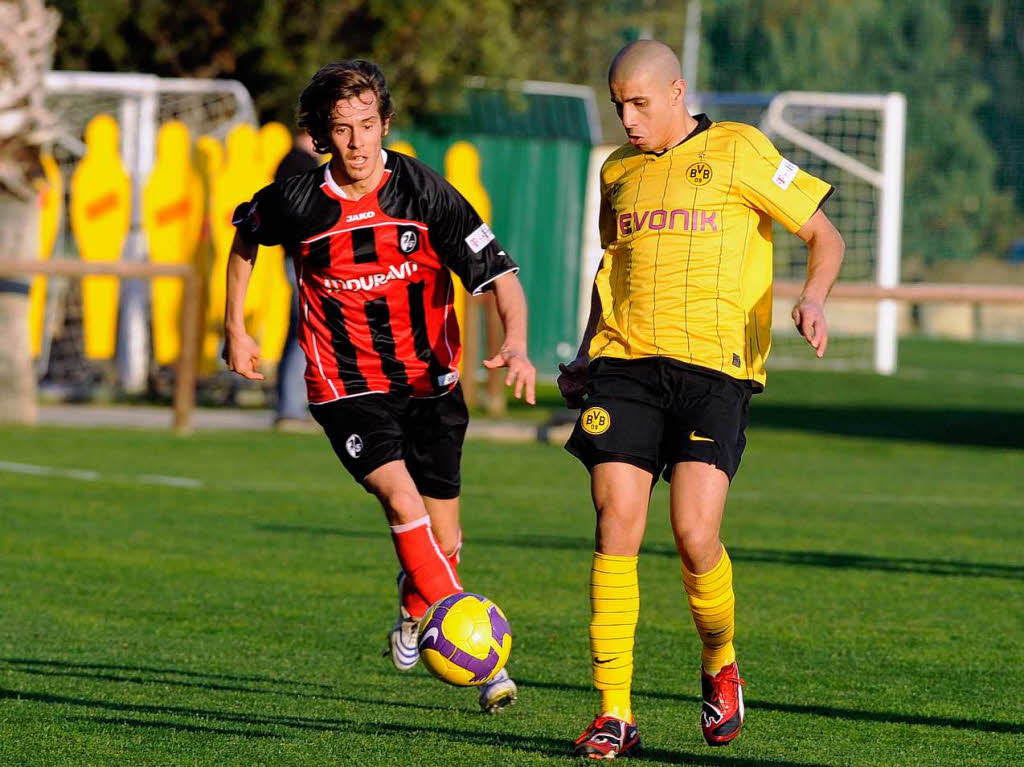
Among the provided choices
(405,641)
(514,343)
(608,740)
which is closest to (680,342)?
(514,343)

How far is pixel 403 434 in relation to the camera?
6203mm

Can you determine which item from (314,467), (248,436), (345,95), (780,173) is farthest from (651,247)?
(248,436)

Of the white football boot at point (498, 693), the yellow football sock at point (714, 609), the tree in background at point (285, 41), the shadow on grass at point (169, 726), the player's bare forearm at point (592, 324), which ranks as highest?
the tree in background at point (285, 41)

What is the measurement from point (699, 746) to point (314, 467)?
8409 mm

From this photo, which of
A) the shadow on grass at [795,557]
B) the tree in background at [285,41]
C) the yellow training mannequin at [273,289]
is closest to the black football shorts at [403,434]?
the shadow on grass at [795,557]

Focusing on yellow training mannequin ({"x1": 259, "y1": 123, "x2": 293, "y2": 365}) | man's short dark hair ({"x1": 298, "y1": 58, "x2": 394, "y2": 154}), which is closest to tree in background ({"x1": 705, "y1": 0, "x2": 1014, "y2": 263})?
Result: yellow training mannequin ({"x1": 259, "y1": 123, "x2": 293, "y2": 365})

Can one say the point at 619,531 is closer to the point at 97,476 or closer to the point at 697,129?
the point at 697,129

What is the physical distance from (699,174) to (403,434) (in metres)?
1.34

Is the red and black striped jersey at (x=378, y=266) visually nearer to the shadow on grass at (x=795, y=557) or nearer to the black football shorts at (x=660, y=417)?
the black football shorts at (x=660, y=417)

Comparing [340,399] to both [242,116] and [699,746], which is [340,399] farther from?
[242,116]

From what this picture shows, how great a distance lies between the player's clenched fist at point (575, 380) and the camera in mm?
5672

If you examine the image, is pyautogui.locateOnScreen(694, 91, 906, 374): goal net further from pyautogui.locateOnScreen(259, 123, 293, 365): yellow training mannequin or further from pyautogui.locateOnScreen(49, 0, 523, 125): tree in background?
pyautogui.locateOnScreen(259, 123, 293, 365): yellow training mannequin

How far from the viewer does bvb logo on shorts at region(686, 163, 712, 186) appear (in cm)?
Answer: 552

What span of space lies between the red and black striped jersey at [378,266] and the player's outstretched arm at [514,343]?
5 cm
